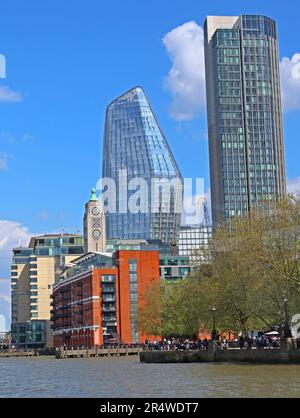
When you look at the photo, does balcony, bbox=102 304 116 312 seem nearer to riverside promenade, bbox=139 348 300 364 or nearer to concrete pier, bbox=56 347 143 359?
concrete pier, bbox=56 347 143 359

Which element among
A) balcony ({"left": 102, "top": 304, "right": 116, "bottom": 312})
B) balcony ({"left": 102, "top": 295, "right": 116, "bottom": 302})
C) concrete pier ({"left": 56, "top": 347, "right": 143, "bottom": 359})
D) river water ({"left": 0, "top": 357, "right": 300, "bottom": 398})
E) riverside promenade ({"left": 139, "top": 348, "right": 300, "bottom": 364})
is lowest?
river water ({"left": 0, "top": 357, "right": 300, "bottom": 398})

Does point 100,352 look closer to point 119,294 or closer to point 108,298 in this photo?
point 108,298

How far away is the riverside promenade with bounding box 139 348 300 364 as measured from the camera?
2655 inches

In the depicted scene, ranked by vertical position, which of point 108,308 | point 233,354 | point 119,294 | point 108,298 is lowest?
point 233,354

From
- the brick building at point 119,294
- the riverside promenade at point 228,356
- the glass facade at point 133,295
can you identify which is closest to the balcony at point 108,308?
the brick building at point 119,294

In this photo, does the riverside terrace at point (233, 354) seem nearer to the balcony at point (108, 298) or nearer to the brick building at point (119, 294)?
the brick building at point (119, 294)

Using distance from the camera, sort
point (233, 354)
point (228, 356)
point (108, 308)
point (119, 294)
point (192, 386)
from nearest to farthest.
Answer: point (192, 386) < point (233, 354) < point (228, 356) < point (108, 308) < point (119, 294)

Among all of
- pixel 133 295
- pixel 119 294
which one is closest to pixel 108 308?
pixel 119 294

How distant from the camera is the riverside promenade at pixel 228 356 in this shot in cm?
6744

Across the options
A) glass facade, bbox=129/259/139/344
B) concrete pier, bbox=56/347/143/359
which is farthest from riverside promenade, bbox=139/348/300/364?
glass facade, bbox=129/259/139/344

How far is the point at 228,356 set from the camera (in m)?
79.9
